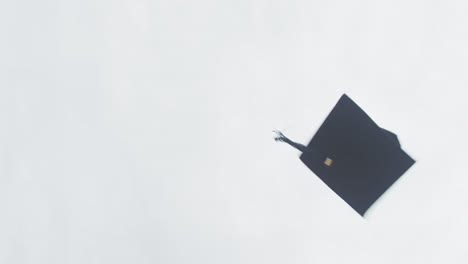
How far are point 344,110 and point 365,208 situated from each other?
1473mm

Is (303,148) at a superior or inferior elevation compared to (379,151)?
inferior

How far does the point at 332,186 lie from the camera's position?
6863 millimetres

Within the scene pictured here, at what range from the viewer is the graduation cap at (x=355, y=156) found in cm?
655

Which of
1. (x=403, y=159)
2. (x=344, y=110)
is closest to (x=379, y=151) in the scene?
(x=403, y=159)

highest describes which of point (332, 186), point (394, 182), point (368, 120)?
point (368, 120)

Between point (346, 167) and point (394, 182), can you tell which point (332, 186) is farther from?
point (394, 182)

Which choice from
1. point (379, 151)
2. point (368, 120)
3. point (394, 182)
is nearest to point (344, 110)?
point (368, 120)

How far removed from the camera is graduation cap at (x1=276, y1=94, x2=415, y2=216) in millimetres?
6547

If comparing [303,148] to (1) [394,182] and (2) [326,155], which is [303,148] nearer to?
(2) [326,155]

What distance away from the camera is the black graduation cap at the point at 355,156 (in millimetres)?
6547

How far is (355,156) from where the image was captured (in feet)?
22.0

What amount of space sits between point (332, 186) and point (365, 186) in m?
0.47

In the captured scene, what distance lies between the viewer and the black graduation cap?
258 inches

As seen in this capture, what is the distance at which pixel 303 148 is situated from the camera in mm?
6754
